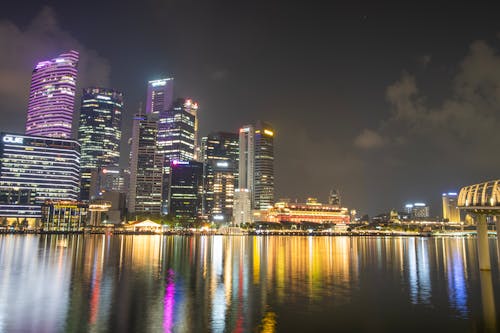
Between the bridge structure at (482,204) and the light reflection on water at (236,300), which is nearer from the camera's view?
the light reflection on water at (236,300)

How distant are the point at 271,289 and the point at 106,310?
54.3 ft

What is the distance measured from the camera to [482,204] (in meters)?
47.6

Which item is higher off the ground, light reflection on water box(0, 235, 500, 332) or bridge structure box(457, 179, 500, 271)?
bridge structure box(457, 179, 500, 271)

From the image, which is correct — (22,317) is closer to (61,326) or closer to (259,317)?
(61,326)

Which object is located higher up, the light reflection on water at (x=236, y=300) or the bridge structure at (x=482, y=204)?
the bridge structure at (x=482, y=204)

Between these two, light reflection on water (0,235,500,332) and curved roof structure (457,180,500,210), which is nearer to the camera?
light reflection on water (0,235,500,332)

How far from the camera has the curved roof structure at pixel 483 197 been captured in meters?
46.5

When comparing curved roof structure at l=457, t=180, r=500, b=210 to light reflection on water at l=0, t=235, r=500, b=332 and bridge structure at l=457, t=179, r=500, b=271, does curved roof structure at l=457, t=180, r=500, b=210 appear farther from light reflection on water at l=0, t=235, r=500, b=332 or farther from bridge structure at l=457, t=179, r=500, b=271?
light reflection on water at l=0, t=235, r=500, b=332

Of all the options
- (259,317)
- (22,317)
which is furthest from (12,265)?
(259,317)

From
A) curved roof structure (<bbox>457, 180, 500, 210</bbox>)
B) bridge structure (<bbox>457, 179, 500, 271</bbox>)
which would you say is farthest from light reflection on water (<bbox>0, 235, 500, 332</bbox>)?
curved roof structure (<bbox>457, 180, 500, 210</bbox>)

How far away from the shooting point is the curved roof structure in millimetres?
46500

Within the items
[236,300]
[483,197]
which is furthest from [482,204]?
[236,300]

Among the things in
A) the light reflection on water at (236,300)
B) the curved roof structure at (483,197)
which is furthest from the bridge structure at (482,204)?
the light reflection on water at (236,300)

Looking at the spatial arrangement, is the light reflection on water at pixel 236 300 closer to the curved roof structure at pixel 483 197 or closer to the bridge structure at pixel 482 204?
the bridge structure at pixel 482 204
